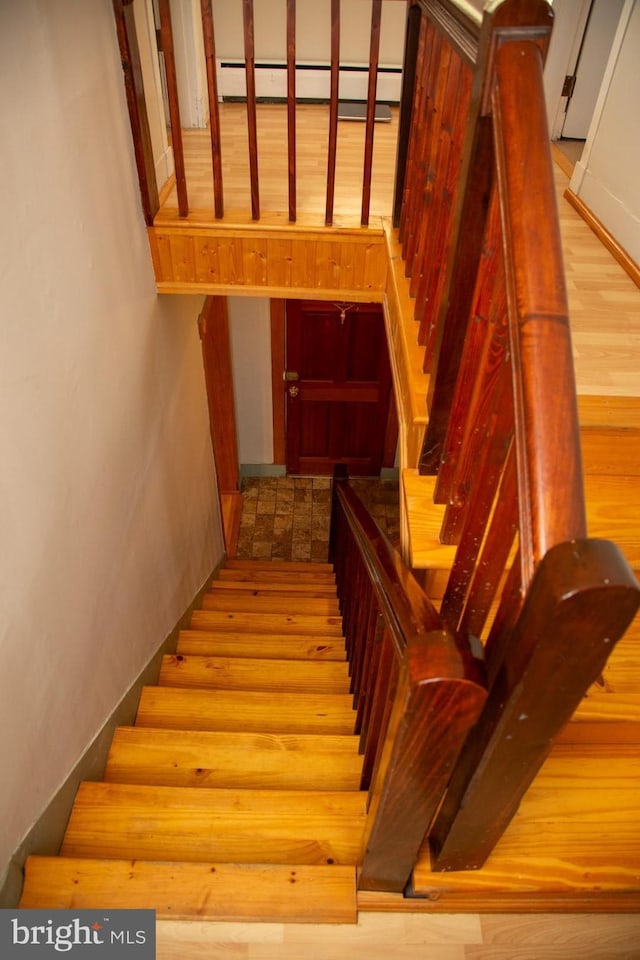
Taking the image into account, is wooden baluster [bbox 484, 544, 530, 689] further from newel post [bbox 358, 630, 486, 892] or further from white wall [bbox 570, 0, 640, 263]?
white wall [bbox 570, 0, 640, 263]

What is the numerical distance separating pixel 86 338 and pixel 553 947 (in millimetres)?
1849

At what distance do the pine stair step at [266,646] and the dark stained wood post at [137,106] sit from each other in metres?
1.81

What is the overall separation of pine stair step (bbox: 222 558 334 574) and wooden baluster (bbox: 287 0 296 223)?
8.23ft

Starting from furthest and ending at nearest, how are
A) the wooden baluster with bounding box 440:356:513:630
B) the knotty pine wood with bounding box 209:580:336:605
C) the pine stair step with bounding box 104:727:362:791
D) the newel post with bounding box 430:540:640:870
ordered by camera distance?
the knotty pine wood with bounding box 209:580:336:605 < the pine stair step with bounding box 104:727:362:791 < the wooden baluster with bounding box 440:356:513:630 < the newel post with bounding box 430:540:640:870

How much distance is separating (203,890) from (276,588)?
2352mm

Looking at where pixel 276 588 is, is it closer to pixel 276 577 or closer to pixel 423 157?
pixel 276 577

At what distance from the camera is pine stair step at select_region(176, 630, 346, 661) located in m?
2.58

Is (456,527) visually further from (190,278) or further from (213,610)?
(213,610)

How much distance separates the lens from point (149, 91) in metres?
2.37

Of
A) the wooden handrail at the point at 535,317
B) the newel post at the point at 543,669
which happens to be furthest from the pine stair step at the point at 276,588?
the wooden handrail at the point at 535,317

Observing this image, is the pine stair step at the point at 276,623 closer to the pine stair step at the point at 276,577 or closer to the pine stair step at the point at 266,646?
the pine stair step at the point at 266,646

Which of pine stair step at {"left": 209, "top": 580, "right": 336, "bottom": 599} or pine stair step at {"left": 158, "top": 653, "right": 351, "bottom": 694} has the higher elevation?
pine stair step at {"left": 158, "top": 653, "right": 351, "bottom": 694}

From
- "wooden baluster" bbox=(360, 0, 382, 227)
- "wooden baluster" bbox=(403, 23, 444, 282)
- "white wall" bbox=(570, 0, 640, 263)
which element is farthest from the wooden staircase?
"white wall" bbox=(570, 0, 640, 263)


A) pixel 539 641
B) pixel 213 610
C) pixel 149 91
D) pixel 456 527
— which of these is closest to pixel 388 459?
pixel 213 610
